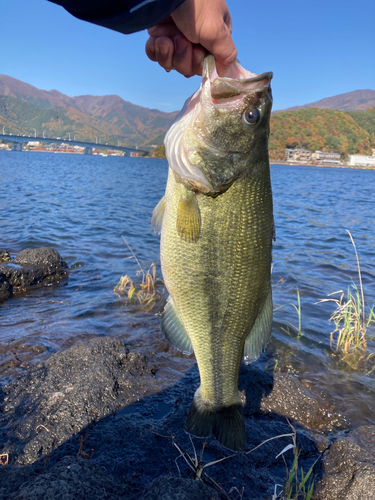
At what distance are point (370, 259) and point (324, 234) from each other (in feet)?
13.8

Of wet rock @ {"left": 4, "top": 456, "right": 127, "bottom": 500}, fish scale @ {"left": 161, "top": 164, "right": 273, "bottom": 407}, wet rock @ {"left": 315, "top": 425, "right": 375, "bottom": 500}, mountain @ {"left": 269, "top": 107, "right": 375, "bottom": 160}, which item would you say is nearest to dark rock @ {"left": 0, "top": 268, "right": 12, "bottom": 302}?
wet rock @ {"left": 4, "top": 456, "right": 127, "bottom": 500}

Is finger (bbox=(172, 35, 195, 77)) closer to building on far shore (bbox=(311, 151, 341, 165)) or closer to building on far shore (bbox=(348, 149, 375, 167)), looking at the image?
building on far shore (bbox=(311, 151, 341, 165))

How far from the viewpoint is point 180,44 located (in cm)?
245

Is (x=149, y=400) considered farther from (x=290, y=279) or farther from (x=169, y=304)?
(x=290, y=279)

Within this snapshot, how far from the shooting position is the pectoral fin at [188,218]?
2367mm

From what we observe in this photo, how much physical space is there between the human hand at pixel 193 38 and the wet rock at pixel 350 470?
367 centimetres

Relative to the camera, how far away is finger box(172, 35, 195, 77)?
8.03ft

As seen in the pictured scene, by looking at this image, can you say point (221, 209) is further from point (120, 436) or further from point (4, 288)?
point (4, 288)

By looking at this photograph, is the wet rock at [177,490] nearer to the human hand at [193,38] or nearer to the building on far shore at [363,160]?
the human hand at [193,38]

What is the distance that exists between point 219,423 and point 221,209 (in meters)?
1.81

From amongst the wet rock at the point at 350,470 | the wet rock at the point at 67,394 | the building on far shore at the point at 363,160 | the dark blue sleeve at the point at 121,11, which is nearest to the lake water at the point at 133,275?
the wet rock at the point at 67,394

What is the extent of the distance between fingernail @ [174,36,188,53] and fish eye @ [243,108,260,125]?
2.32ft

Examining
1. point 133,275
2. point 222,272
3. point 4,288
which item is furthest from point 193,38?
point 133,275

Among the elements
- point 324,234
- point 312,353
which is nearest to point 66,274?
point 312,353
